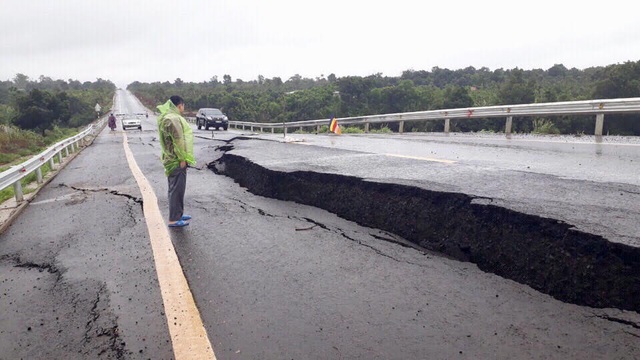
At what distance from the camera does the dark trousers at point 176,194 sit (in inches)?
205

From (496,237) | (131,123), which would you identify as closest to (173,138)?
(496,237)

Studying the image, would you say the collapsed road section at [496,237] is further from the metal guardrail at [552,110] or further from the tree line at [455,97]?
the tree line at [455,97]

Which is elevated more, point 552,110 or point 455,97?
point 455,97

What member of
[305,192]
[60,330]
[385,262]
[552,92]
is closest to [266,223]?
[305,192]

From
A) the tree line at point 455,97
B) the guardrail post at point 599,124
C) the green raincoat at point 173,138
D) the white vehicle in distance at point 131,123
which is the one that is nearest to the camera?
the green raincoat at point 173,138

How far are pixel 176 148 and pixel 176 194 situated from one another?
585 mm

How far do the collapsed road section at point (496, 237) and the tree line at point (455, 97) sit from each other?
9.25 metres

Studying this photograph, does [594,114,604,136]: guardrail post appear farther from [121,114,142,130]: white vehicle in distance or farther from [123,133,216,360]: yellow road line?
[121,114,142,130]: white vehicle in distance

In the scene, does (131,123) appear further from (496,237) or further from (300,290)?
(496,237)

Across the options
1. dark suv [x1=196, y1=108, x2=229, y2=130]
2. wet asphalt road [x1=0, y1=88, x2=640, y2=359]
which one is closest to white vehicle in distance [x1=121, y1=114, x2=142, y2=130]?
dark suv [x1=196, y1=108, x2=229, y2=130]

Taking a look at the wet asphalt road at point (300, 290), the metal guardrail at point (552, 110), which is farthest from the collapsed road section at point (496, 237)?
the metal guardrail at point (552, 110)

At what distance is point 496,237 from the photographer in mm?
3873

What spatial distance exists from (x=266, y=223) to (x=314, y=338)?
268cm

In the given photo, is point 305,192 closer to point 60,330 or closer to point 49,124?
point 60,330
